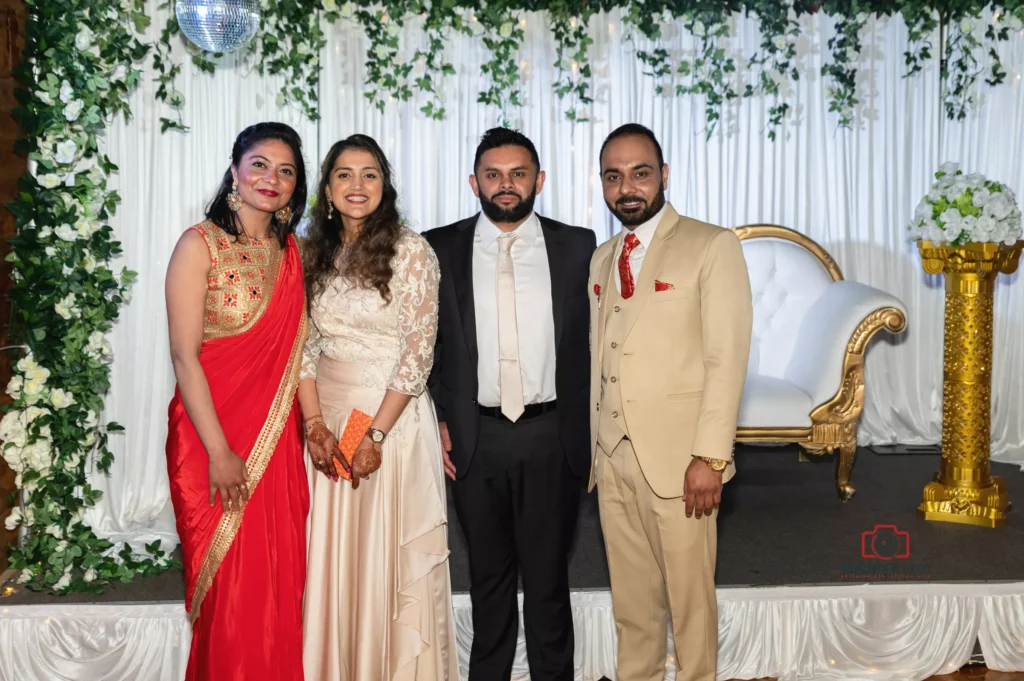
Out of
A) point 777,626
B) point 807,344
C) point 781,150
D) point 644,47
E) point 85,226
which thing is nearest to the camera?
point 777,626

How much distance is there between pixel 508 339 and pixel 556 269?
24 centimetres

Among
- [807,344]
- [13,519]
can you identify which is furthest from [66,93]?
[807,344]

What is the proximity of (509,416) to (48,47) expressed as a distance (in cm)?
227

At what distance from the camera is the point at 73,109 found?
3.44m

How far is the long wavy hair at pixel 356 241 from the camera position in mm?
2455

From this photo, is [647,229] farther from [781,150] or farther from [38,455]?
[781,150]

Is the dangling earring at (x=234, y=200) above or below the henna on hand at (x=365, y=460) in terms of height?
above

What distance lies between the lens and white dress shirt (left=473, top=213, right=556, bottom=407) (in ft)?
8.64

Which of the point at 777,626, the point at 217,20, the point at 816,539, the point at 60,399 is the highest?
the point at 217,20

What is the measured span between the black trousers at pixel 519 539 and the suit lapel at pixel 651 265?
379 millimetres

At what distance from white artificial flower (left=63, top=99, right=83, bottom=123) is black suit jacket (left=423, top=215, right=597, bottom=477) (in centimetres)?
159

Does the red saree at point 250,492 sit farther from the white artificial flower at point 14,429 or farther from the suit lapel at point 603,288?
the white artificial flower at point 14,429

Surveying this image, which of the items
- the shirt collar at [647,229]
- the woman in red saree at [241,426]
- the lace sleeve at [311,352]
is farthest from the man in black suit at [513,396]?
the woman in red saree at [241,426]

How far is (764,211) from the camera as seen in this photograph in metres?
5.54
